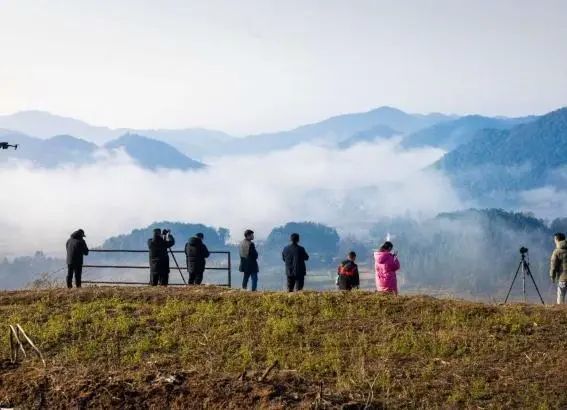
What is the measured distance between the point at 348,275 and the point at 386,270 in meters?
1.20

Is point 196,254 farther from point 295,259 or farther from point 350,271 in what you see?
point 350,271

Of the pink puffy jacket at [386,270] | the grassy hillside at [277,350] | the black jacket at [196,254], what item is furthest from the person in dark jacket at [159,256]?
the pink puffy jacket at [386,270]

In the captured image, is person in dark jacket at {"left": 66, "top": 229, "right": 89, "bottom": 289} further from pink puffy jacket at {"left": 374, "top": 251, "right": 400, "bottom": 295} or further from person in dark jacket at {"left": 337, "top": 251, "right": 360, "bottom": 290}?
pink puffy jacket at {"left": 374, "top": 251, "right": 400, "bottom": 295}

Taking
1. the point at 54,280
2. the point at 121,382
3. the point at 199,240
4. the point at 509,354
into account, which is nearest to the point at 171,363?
the point at 121,382

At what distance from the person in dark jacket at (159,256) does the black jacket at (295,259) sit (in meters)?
3.68

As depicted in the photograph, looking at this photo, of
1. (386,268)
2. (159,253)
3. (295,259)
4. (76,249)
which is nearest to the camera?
(386,268)

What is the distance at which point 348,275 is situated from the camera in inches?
749

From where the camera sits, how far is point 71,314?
16.8 meters

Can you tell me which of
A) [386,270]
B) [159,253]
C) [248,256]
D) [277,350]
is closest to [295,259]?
[248,256]

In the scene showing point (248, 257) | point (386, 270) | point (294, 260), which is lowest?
point (386, 270)

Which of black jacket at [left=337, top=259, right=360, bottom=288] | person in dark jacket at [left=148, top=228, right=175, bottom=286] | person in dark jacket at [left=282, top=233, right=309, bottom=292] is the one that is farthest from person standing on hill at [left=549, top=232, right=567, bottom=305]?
person in dark jacket at [left=148, top=228, right=175, bottom=286]

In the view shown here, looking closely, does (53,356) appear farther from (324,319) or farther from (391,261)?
(391,261)

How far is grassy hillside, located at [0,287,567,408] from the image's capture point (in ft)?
32.8

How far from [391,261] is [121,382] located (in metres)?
9.54
